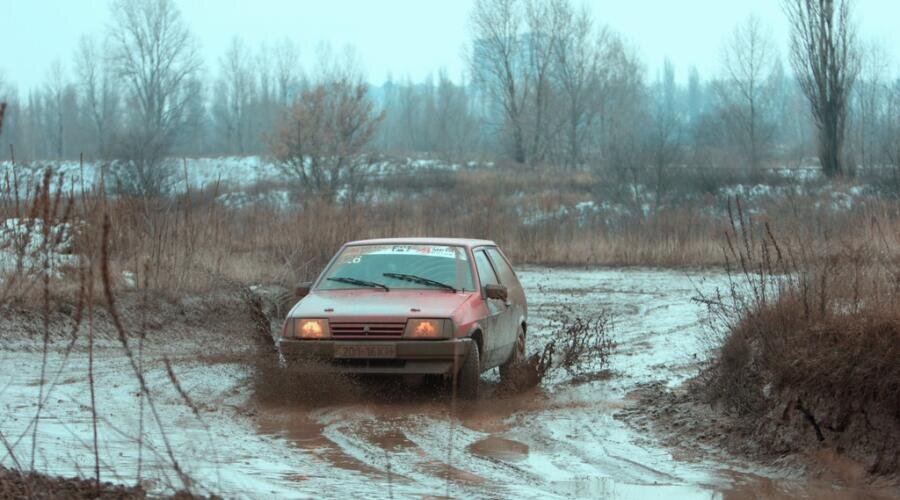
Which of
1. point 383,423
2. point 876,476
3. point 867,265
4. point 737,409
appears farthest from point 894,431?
point 383,423

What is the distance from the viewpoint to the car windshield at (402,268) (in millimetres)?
9797

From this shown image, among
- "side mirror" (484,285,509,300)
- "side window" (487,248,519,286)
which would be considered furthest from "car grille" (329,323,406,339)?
"side window" (487,248,519,286)

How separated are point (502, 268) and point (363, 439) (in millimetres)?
4102

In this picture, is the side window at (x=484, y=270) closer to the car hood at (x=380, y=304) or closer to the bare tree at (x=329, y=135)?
the car hood at (x=380, y=304)

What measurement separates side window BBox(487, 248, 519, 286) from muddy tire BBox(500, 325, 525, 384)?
54cm

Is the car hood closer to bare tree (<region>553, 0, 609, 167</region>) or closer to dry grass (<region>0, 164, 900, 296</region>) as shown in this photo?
dry grass (<region>0, 164, 900, 296</region>)

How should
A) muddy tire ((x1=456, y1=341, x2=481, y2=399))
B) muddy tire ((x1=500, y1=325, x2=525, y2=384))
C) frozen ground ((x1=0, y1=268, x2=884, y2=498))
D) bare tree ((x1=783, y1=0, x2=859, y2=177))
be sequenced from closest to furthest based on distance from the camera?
frozen ground ((x1=0, y1=268, x2=884, y2=498)) < muddy tire ((x1=456, y1=341, x2=481, y2=399)) < muddy tire ((x1=500, y1=325, x2=525, y2=384)) < bare tree ((x1=783, y1=0, x2=859, y2=177))

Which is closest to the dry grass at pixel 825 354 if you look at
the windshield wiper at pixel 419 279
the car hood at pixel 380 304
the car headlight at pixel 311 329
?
the car hood at pixel 380 304

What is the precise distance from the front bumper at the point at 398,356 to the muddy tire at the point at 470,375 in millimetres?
72

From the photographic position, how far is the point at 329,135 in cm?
4494

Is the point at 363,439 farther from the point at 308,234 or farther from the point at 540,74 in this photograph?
the point at 540,74

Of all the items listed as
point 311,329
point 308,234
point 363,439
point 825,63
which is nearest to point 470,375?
point 311,329

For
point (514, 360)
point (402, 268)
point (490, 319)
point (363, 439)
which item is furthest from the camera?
point (514, 360)

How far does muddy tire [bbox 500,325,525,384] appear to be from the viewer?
10352 mm
